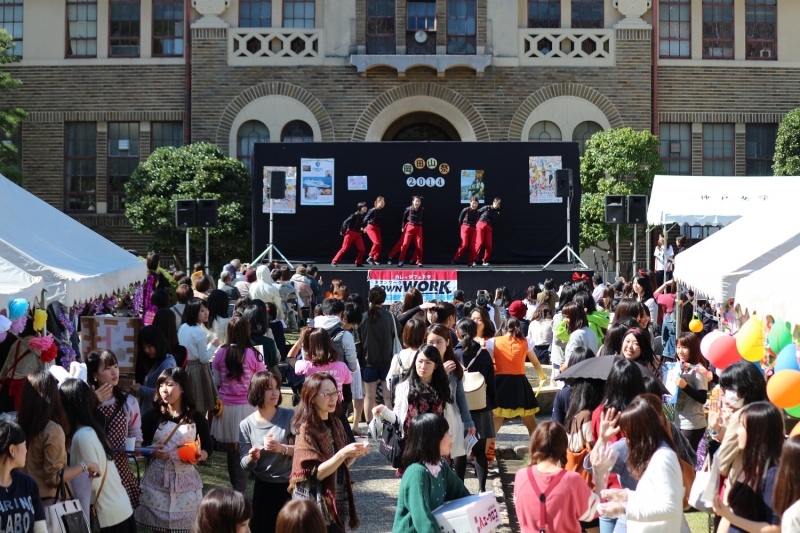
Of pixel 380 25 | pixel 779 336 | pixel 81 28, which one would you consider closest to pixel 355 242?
pixel 380 25

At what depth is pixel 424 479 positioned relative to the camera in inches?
199

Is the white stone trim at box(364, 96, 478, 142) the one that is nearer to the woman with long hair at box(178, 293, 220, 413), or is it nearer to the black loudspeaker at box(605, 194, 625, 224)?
the black loudspeaker at box(605, 194, 625, 224)

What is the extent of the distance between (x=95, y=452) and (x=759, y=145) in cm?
2395

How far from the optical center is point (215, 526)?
4082 mm

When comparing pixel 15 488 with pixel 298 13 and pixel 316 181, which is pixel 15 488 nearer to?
pixel 316 181

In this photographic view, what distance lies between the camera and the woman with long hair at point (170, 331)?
833 cm

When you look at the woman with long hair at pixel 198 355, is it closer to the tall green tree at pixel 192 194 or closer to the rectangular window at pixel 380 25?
the tall green tree at pixel 192 194

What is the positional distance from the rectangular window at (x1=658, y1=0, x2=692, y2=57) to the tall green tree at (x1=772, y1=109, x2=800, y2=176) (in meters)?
2.95

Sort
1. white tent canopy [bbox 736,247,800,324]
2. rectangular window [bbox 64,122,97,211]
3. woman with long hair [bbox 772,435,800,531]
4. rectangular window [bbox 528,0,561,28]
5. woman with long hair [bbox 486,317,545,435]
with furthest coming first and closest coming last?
rectangular window [bbox 64,122,97,211] → rectangular window [bbox 528,0,561,28] → woman with long hair [bbox 486,317,545,435] → white tent canopy [bbox 736,247,800,324] → woman with long hair [bbox 772,435,800,531]

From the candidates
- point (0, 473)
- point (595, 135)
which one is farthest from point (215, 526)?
point (595, 135)

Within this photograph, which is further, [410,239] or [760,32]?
[760,32]

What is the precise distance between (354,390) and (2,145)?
58.1 feet

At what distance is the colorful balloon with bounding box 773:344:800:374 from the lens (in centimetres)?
689

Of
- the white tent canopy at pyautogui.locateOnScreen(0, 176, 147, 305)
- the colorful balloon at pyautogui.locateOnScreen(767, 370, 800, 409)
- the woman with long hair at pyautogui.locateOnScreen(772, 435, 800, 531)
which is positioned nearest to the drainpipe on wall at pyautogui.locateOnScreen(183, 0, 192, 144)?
the white tent canopy at pyautogui.locateOnScreen(0, 176, 147, 305)
